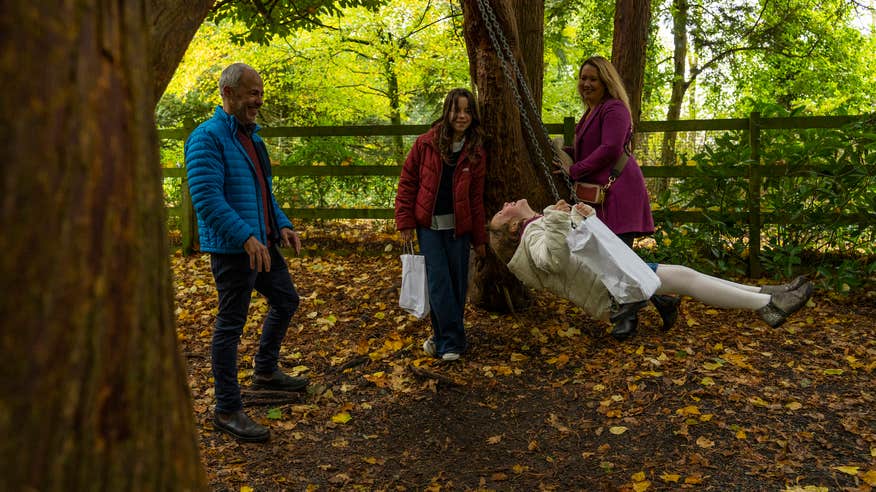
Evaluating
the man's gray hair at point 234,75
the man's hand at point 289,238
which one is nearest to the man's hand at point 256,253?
the man's hand at point 289,238

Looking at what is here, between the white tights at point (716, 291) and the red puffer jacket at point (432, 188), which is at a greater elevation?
the red puffer jacket at point (432, 188)

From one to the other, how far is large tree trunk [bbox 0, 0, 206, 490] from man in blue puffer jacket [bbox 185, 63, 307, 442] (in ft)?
7.61

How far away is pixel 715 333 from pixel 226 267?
3.84 m

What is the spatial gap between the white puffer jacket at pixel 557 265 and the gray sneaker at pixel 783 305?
3.29 feet

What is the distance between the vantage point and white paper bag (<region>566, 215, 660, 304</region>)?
398 cm

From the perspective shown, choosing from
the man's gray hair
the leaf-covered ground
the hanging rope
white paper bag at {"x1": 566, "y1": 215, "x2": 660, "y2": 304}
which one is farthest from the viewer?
the hanging rope

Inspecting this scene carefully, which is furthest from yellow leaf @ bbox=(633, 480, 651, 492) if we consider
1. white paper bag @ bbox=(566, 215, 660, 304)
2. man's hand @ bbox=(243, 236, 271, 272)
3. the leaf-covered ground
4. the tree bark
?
the tree bark

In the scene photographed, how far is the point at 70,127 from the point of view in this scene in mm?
1238

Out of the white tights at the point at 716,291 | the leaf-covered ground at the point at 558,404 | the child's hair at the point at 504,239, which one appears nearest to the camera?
the leaf-covered ground at the point at 558,404

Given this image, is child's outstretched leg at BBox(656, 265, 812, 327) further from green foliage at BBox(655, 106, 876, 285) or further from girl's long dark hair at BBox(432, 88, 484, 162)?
green foliage at BBox(655, 106, 876, 285)

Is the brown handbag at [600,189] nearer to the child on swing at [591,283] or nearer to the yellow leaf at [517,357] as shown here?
the child on swing at [591,283]

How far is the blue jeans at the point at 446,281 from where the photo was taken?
16.3 feet

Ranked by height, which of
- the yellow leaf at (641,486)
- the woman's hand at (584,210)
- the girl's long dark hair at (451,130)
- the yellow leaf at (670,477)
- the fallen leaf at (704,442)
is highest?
the girl's long dark hair at (451,130)

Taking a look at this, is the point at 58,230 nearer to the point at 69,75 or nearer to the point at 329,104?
the point at 69,75
